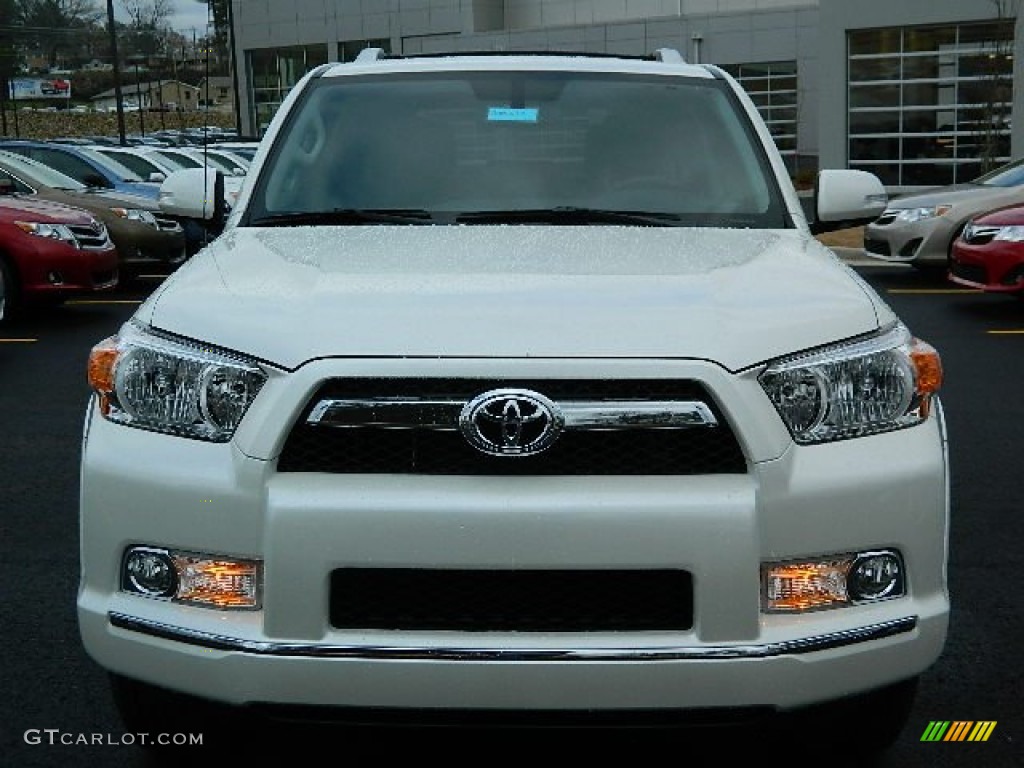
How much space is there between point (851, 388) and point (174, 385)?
1460 mm

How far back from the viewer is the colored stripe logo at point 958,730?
3.96 meters

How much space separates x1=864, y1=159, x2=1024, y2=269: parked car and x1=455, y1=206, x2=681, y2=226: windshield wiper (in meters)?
11.4

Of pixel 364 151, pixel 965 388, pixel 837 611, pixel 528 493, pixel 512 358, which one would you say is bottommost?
pixel 965 388

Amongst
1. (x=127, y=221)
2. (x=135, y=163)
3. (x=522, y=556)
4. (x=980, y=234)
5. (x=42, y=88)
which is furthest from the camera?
(x=42, y=88)

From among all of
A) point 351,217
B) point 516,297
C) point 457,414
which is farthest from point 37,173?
point 457,414

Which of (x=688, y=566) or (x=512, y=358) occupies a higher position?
(x=512, y=358)

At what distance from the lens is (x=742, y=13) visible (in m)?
49.1

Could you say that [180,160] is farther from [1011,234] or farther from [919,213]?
[1011,234]

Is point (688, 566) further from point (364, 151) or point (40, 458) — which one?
point (40, 458)

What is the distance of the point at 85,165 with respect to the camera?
19.3 m

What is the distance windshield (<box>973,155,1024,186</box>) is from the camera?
53.5 ft

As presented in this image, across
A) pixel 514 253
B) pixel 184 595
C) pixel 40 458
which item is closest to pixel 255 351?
pixel 184 595

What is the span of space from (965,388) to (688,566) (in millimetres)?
7071

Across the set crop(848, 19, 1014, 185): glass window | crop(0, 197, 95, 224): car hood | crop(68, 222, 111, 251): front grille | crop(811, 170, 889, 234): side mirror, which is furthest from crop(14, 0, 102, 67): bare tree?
crop(811, 170, 889, 234): side mirror
